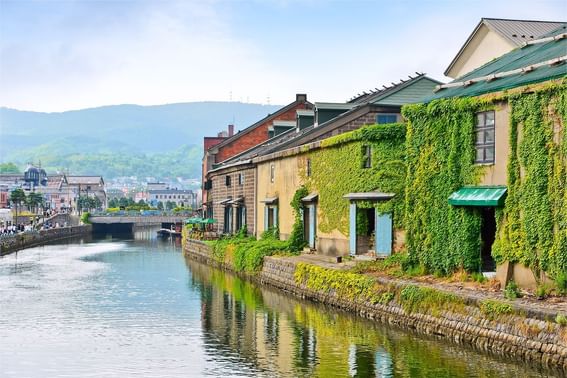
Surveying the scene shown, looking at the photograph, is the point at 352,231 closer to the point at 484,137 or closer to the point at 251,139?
the point at 484,137

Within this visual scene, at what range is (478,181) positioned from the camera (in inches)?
1053

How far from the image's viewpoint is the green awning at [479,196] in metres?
25.2

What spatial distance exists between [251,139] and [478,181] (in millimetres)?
51512

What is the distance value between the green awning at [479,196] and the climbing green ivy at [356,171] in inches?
272

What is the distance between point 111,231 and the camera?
14512cm

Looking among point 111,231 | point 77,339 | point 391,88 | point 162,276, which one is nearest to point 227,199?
point 162,276

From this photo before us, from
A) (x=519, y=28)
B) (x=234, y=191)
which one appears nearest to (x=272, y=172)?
(x=234, y=191)

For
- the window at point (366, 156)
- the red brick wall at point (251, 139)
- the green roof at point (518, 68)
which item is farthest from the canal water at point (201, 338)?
the red brick wall at point (251, 139)

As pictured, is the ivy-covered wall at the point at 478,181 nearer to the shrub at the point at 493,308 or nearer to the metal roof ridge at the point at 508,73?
the metal roof ridge at the point at 508,73

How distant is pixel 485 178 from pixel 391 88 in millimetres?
24591

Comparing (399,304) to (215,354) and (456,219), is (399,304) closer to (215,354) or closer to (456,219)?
(456,219)

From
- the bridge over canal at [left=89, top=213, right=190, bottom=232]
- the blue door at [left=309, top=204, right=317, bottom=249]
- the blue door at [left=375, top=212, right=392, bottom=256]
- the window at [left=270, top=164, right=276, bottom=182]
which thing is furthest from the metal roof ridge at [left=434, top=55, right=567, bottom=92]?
the bridge over canal at [left=89, top=213, right=190, bottom=232]

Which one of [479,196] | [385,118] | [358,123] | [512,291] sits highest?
[385,118]

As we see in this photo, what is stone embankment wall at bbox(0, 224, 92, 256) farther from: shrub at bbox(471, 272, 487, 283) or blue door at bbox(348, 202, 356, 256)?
shrub at bbox(471, 272, 487, 283)
